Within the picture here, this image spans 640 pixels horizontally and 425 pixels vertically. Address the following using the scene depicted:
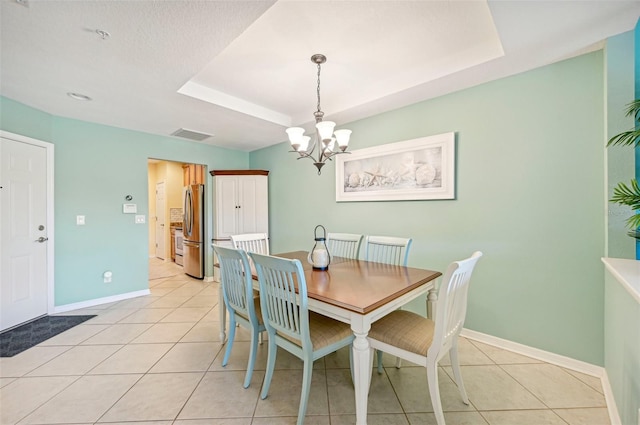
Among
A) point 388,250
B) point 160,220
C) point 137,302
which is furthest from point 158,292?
point 388,250

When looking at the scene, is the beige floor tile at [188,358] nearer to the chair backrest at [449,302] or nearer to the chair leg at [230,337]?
the chair leg at [230,337]

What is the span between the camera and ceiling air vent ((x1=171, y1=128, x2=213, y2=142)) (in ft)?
12.4

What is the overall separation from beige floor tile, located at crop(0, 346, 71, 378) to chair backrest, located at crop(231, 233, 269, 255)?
67.9 inches

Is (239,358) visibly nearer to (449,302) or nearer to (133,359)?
(133,359)

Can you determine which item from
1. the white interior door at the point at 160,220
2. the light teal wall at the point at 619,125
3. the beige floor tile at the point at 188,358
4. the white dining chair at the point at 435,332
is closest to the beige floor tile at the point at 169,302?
the beige floor tile at the point at 188,358

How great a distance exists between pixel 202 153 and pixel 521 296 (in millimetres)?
4738

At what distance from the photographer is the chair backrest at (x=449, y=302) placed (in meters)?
1.32

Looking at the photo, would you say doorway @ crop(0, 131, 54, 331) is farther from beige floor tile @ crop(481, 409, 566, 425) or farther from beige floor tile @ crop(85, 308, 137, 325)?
beige floor tile @ crop(481, 409, 566, 425)

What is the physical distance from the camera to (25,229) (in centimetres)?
290

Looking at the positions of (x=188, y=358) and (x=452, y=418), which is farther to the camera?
(x=188, y=358)

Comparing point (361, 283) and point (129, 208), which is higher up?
point (129, 208)

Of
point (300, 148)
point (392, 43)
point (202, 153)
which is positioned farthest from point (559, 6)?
point (202, 153)

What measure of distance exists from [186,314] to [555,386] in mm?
Answer: 3519

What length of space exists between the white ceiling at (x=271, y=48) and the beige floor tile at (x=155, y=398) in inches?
95.2
